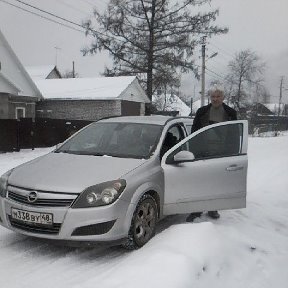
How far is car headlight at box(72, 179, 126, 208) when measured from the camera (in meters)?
4.36

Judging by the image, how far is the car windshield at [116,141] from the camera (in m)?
5.44

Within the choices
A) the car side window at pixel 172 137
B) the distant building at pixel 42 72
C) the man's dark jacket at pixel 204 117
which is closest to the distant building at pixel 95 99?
the distant building at pixel 42 72

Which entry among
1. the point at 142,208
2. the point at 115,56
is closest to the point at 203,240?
the point at 142,208

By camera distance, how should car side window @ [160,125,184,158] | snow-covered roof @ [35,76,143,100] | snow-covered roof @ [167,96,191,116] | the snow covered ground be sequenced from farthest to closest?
snow-covered roof @ [167,96,191,116] < snow-covered roof @ [35,76,143,100] < car side window @ [160,125,184,158] < the snow covered ground

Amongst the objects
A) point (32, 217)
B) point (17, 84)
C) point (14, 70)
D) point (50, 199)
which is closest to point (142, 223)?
point (50, 199)

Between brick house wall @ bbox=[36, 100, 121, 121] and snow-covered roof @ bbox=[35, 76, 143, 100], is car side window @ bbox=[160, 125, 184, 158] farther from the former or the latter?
brick house wall @ bbox=[36, 100, 121, 121]

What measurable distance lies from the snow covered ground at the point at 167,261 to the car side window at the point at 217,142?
40.3 inches

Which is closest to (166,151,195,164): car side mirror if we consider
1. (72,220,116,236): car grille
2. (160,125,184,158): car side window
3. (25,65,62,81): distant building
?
(160,125,184,158): car side window

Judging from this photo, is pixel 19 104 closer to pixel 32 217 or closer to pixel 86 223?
pixel 32 217

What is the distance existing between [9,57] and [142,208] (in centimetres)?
2261

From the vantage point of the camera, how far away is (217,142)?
5844 mm

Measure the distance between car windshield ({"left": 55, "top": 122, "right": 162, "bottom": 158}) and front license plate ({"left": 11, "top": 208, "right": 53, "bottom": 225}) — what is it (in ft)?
4.13

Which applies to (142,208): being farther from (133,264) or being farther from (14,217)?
(14,217)

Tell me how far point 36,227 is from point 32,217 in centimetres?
12
